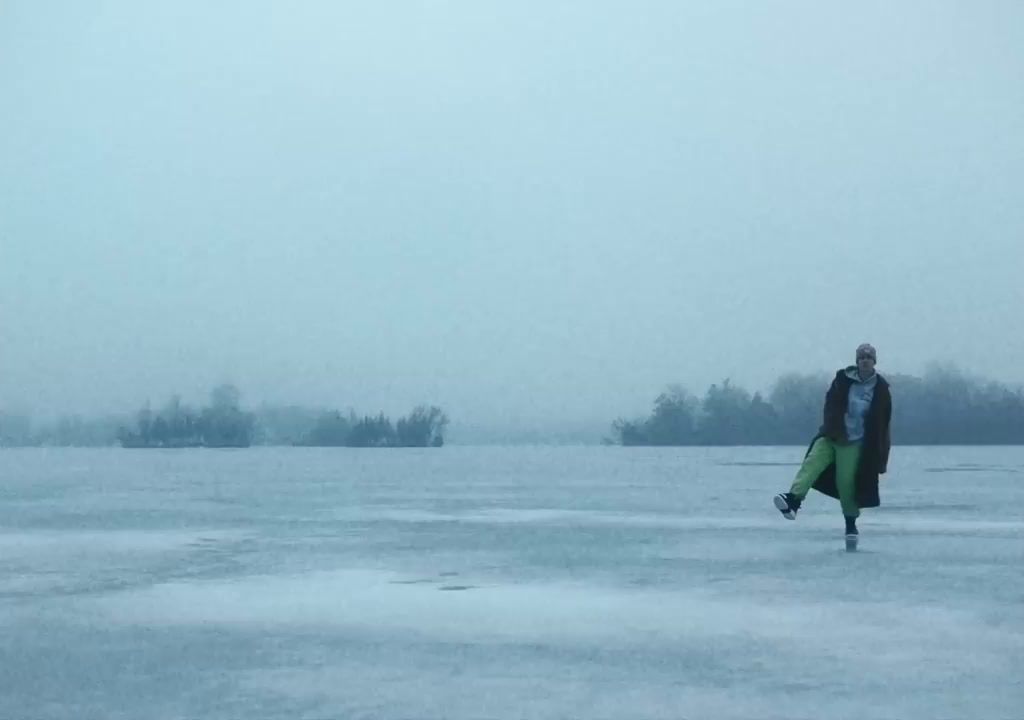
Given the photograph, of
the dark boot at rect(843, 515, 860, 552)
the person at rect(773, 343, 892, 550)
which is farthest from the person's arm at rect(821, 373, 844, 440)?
the dark boot at rect(843, 515, 860, 552)

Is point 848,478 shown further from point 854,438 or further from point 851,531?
point 851,531

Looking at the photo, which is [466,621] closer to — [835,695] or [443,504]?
[835,695]

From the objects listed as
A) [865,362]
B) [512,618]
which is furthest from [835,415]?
[512,618]

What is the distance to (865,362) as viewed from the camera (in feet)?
38.1

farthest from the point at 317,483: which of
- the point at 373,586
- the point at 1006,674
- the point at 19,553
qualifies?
the point at 1006,674

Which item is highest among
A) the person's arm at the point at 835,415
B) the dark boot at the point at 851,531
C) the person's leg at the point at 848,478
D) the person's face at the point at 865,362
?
the person's face at the point at 865,362

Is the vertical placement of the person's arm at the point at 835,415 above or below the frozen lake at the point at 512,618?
above

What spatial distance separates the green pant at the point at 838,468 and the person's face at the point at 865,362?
628 mm

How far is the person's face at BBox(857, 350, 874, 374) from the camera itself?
38.0ft

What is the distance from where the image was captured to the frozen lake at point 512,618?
501 cm

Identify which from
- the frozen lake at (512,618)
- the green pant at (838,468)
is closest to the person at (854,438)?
the green pant at (838,468)

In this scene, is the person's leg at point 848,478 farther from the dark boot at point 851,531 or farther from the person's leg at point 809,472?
the person's leg at point 809,472

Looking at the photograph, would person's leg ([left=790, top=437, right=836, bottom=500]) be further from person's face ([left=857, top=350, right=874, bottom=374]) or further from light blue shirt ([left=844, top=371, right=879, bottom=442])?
person's face ([left=857, top=350, right=874, bottom=374])

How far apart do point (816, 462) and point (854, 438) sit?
37 centimetres
